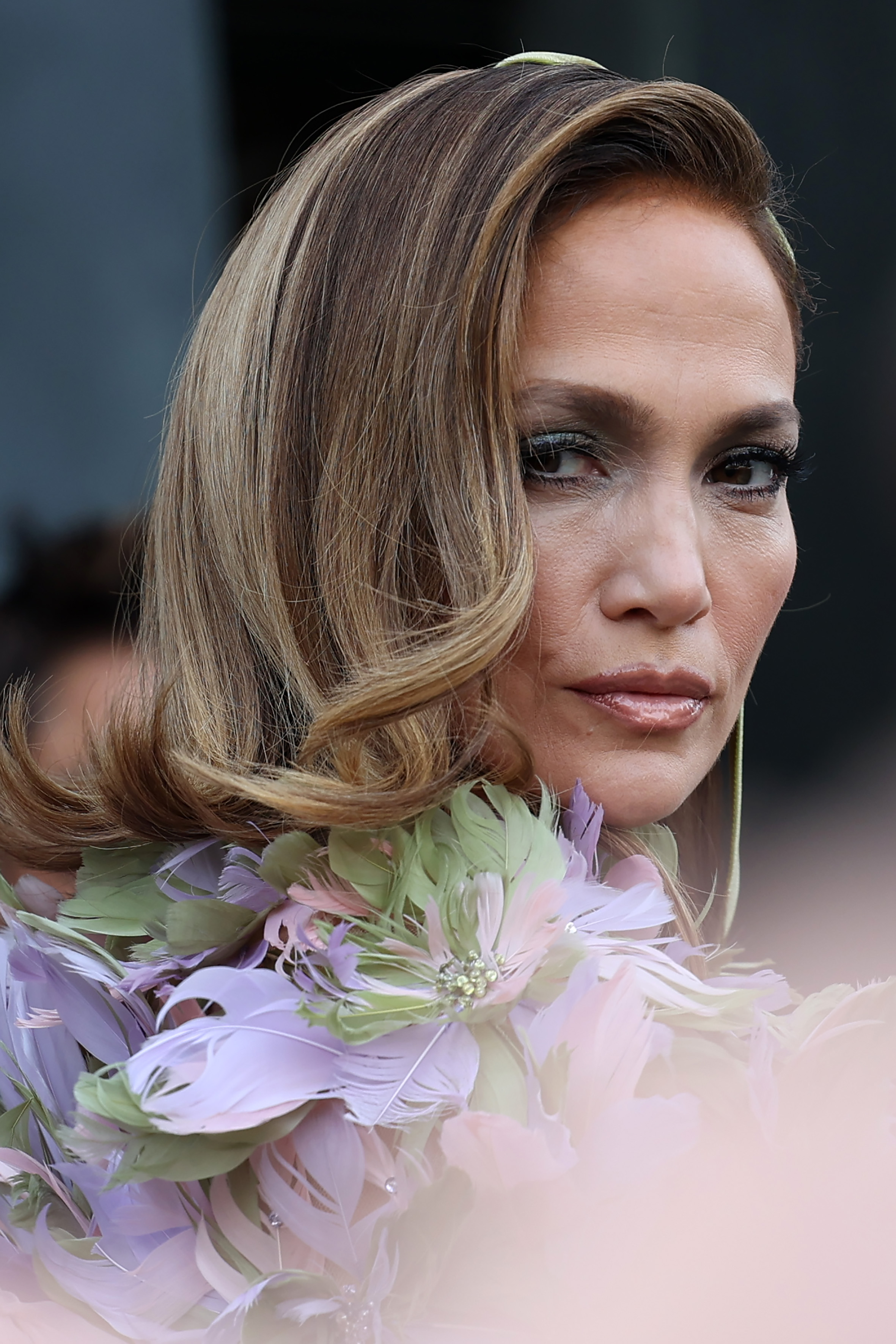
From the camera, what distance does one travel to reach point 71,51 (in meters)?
2.39

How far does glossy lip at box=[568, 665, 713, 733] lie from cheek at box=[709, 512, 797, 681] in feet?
0.26

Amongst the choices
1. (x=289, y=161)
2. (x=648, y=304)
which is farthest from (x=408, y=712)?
(x=289, y=161)

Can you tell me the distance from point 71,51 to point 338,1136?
237 cm

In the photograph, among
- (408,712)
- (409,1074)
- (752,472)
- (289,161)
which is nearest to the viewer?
(409,1074)

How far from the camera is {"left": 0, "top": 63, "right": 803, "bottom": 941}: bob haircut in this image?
0.93m

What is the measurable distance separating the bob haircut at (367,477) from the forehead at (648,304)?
2cm

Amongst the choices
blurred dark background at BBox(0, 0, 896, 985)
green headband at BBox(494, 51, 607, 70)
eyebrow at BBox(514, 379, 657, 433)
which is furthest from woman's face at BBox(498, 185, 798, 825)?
blurred dark background at BBox(0, 0, 896, 985)

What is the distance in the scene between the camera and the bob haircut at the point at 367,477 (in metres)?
0.93

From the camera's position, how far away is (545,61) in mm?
1165

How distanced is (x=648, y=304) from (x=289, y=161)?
2.00 m

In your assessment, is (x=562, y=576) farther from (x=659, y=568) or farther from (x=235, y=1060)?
(x=235, y=1060)

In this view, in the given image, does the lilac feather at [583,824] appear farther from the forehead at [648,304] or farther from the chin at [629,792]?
the forehead at [648,304]

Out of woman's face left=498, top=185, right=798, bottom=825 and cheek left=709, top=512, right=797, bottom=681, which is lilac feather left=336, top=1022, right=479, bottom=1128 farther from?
cheek left=709, top=512, right=797, bottom=681

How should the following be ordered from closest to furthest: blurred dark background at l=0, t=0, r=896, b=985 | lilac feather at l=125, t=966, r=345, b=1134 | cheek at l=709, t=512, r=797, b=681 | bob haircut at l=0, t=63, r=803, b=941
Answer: lilac feather at l=125, t=966, r=345, b=1134 < bob haircut at l=0, t=63, r=803, b=941 < cheek at l=709, t=512, r=797, b=681 < blurred dark background at l=0, t=0, r=896, b=985
